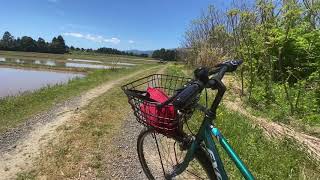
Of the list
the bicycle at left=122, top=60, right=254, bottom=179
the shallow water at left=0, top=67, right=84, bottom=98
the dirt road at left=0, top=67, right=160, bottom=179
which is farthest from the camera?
the shallow water at left=0, top=67, right=84, bottom=98

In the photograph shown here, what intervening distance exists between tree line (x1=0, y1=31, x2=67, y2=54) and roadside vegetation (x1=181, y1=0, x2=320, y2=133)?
75.6m

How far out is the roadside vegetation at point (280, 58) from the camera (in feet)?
29.4

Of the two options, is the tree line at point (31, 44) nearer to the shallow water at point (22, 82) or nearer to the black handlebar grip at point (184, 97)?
the shallow water at point (22, 82)

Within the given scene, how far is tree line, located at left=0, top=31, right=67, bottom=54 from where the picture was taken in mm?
81500

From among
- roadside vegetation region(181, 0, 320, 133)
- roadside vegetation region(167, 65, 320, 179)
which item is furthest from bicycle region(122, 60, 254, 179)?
roadside vegetation region(181, 0, 320, 133)

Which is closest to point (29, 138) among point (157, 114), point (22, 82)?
point (157, 114)

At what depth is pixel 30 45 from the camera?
8494 centimetres

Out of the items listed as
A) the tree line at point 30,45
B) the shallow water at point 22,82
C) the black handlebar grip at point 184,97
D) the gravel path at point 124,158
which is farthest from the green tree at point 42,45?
the black handlebar grip at point 184,97

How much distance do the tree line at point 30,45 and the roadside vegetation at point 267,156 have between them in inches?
3161

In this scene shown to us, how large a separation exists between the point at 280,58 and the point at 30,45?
80.3 meters

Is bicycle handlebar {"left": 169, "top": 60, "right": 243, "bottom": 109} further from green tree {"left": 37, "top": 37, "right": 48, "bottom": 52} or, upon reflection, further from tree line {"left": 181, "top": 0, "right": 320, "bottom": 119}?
green tree {"left": 37, "top": 37, "right": 48, "bottom": 52}

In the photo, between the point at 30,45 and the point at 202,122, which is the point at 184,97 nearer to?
the point at 202,122

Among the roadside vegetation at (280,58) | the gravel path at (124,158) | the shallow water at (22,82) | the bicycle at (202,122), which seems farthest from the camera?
the shallow water at (22,82)

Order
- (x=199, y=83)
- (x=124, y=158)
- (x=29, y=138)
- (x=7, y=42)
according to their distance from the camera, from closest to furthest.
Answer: (x=199, y=83), (x=124, y=158), (x=29, y=138), (x=7, y=42)
